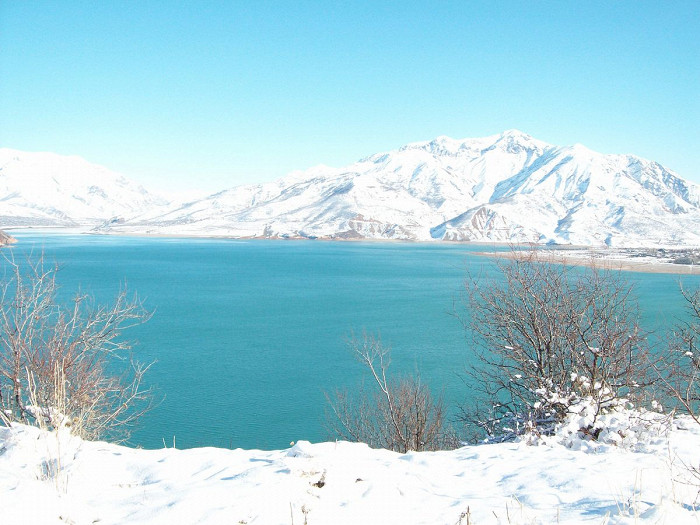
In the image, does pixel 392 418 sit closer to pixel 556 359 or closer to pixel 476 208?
pixel 556 359

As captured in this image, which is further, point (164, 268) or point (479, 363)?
point (164, 268)

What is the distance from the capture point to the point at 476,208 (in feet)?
434

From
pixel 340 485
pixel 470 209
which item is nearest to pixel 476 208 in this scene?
pixel 470 209

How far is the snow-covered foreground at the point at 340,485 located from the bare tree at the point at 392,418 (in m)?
2.60

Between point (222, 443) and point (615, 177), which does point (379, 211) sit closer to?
point (615, 177)

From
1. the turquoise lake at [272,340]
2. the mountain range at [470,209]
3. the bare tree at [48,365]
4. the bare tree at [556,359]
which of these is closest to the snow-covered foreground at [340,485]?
the bare tree at [48,365]

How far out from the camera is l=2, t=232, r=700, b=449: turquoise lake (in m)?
13.0

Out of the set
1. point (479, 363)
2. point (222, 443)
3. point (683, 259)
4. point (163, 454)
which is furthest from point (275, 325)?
point (683, 259)

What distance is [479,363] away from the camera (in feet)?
56.4

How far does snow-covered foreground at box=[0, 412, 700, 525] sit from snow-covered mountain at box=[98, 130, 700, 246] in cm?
9590

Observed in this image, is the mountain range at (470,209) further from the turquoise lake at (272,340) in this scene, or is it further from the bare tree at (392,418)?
the bare tree at (392,418)

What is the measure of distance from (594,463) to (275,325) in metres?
21.6

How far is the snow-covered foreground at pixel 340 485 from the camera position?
2779mm

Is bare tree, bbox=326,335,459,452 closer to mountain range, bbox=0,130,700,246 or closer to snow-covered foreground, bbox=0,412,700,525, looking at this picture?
snow-covered foreground, bbox=0,412,700,525
